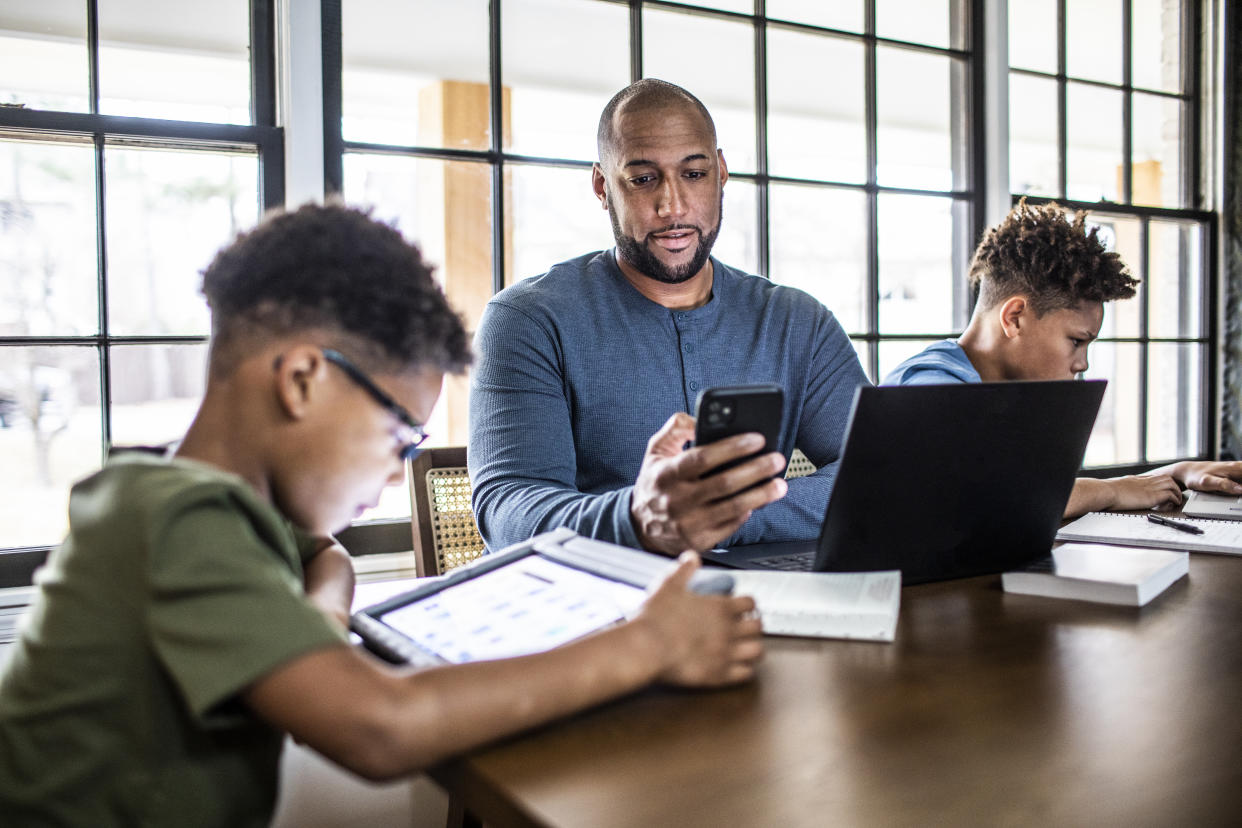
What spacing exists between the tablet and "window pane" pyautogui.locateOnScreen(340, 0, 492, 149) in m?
1.82

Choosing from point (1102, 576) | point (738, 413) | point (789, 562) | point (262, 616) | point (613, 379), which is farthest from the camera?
point (613, 379)

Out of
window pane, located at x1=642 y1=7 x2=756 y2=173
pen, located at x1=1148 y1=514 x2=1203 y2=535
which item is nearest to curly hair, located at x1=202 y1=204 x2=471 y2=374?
pen, located at x1=1148 y1=514 x2=1203 y2=535

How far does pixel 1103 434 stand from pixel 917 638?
3.52 m

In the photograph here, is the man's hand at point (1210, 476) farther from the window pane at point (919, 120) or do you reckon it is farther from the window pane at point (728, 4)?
the window pane at point (728, 4)

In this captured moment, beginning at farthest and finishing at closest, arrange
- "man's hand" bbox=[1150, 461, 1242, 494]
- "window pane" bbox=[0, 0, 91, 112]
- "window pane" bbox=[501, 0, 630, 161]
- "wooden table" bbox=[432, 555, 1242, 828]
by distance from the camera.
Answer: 1. "window pane" bbox=[501, 0, 630, 161]
2. "window pane" bbox=[0, 0, 91, 112]
3. "man's hand" bbox=[1150, 461, 1242, 494]
4. "wooden table" bbox=[432, 555, 1242, 828]

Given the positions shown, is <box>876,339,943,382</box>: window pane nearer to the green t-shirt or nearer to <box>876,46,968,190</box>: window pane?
<box>876,46,968,190</box>: window pane

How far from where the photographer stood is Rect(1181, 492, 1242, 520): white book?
65.7 inches

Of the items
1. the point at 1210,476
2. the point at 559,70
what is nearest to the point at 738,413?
the point at 1210,476

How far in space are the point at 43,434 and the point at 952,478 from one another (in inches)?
78.9

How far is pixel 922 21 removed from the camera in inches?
136

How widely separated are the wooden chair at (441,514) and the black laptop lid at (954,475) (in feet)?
2.89

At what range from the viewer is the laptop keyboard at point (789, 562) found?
115 cm

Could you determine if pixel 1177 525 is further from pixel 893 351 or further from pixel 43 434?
pixel 43 434

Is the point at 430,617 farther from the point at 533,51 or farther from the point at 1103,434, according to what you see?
the point at 1103,434
